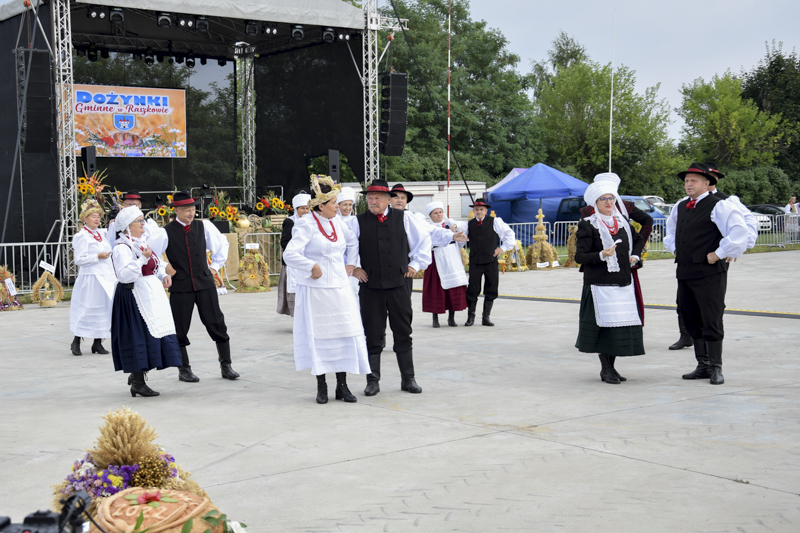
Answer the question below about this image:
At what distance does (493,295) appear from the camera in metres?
10.7

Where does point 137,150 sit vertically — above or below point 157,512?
above

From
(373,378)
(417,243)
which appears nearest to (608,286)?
(417,243)

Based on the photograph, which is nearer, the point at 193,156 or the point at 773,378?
the point at 773,378

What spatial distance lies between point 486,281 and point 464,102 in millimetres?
29852

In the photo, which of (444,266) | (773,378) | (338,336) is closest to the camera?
(338,336)

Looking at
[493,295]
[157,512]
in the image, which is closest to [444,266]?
[493,295]

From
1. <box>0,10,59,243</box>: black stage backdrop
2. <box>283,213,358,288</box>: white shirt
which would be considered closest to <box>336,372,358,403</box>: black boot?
<box>283,213,358,288</box>: white shirt

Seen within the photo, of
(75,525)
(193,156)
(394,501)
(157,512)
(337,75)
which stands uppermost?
(337,75)

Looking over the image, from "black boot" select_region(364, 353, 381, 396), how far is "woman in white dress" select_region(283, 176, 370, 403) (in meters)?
0.23

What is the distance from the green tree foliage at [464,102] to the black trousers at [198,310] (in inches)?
1082

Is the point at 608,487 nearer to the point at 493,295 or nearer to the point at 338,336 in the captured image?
the point at 338,336

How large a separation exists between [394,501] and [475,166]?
114ft

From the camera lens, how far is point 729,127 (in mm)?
40531

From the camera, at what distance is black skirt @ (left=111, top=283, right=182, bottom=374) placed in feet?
21.6
